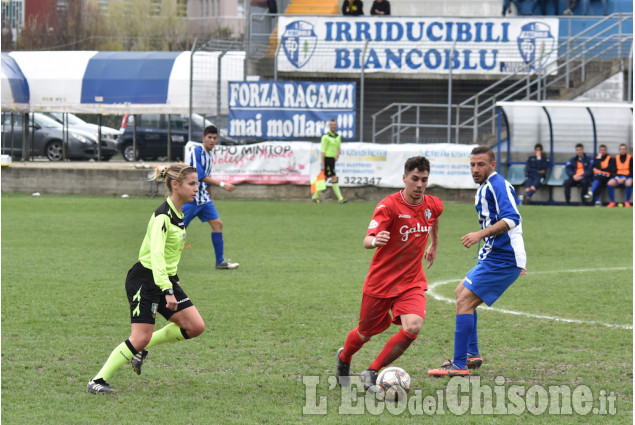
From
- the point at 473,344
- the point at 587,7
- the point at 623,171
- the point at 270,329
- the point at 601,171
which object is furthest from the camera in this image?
the point at 587,7

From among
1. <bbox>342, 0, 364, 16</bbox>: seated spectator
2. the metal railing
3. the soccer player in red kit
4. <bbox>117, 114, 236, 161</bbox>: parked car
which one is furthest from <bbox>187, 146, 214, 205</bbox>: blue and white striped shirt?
<bbox>342, 0, 364, 16</bbox>: seated spectator

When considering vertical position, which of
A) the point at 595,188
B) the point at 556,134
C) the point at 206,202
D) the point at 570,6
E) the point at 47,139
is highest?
the point at 570,6

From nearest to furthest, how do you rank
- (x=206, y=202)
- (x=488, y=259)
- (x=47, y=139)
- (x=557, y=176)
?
(x=488, y=259)
(x=206, y=202)
(x=557, y=176)
(x=47, y=139)

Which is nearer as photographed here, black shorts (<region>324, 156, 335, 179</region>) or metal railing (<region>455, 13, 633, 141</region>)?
black shorts (<region>324, 156, 335, 179</region>)

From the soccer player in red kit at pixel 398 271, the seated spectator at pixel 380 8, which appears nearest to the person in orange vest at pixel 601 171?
the seated spectator at pixel 380 8

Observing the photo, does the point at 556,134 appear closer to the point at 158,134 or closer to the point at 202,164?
the point at 158,134

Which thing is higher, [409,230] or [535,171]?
[409,230]

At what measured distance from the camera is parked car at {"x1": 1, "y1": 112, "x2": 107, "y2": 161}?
2708cm

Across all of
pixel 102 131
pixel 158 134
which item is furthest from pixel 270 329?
pixel 102 131

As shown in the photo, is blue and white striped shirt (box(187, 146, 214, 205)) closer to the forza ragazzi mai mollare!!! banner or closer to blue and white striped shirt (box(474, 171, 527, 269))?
blue and white striped shirt (box(474, 171, 527, 269))

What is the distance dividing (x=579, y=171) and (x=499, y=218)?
1680cm

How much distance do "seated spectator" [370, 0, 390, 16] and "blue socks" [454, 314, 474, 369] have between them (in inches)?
882

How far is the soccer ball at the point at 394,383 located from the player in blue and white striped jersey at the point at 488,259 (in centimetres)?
62

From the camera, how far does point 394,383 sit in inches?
233
